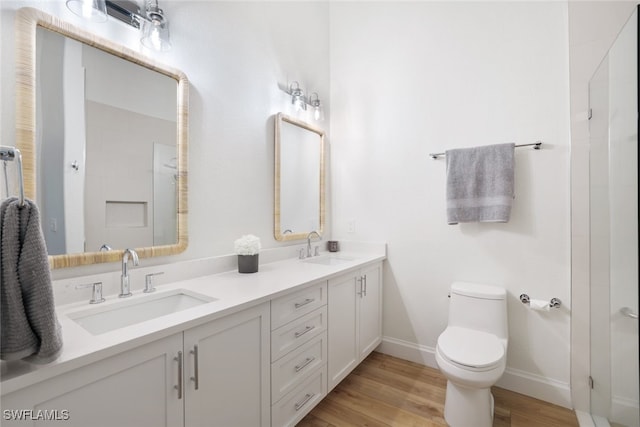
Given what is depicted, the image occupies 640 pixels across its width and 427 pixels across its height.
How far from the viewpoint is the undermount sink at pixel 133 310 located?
3.66ft

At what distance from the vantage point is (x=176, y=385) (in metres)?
0.98

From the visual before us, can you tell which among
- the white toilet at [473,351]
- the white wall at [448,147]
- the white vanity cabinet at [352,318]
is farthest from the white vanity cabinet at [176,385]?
the white wall at [448,147]

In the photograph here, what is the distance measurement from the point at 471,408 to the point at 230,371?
50.0 inches

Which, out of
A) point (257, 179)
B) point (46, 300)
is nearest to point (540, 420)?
point (257, 179)

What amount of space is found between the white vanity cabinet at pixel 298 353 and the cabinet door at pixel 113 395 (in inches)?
18.8

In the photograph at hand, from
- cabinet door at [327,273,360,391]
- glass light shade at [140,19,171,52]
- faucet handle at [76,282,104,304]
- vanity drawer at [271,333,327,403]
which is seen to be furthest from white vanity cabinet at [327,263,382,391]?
glass light shade at [140,19,171,52]

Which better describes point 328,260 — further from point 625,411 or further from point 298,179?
point 625,411

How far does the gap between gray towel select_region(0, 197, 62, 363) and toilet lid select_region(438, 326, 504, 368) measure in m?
1.62

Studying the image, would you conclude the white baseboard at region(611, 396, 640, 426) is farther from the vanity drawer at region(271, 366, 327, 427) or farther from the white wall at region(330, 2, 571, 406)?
the vanity drawer at region(271, 366, 327, 427)

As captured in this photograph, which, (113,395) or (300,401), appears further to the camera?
(300,401)

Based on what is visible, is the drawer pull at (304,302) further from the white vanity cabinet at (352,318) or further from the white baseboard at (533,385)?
the white baseboard at (533,385)

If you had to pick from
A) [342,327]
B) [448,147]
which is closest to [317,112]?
[448,147]

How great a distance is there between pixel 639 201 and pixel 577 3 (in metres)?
1.32

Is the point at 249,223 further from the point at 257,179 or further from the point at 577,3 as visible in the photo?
the point at 577,3
